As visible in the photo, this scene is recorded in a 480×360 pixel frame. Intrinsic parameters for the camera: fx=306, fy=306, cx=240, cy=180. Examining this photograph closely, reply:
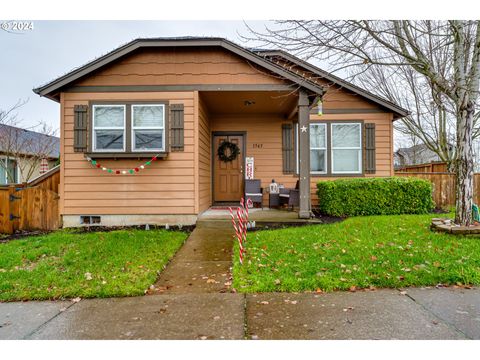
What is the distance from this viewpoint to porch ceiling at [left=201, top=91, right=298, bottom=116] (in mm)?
7672

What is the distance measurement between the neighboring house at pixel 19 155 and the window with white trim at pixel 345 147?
41.6 feet

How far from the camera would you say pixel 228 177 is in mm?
9898

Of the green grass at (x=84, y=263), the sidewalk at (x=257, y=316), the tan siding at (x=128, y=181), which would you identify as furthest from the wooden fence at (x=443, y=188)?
the green grass at (x=84, y=263)

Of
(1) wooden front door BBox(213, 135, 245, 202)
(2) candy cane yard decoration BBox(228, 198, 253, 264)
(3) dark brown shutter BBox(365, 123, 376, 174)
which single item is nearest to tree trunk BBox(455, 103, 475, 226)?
(3) dark brown shutter BBox(365, 123, 376, 174)

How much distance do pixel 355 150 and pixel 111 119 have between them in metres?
7.05

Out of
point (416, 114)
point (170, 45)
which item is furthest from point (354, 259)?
point (416, 114)

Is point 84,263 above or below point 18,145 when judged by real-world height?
below

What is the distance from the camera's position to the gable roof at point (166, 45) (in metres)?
7.02

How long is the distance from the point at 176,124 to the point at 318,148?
4.60 meters

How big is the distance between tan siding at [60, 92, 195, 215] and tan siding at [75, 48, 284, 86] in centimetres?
34

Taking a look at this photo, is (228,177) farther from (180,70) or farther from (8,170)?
(8,170)

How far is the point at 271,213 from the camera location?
800cm

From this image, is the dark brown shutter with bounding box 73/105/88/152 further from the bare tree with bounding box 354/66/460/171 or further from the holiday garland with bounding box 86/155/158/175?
the bare tree with bounding box 354/66/460/171
